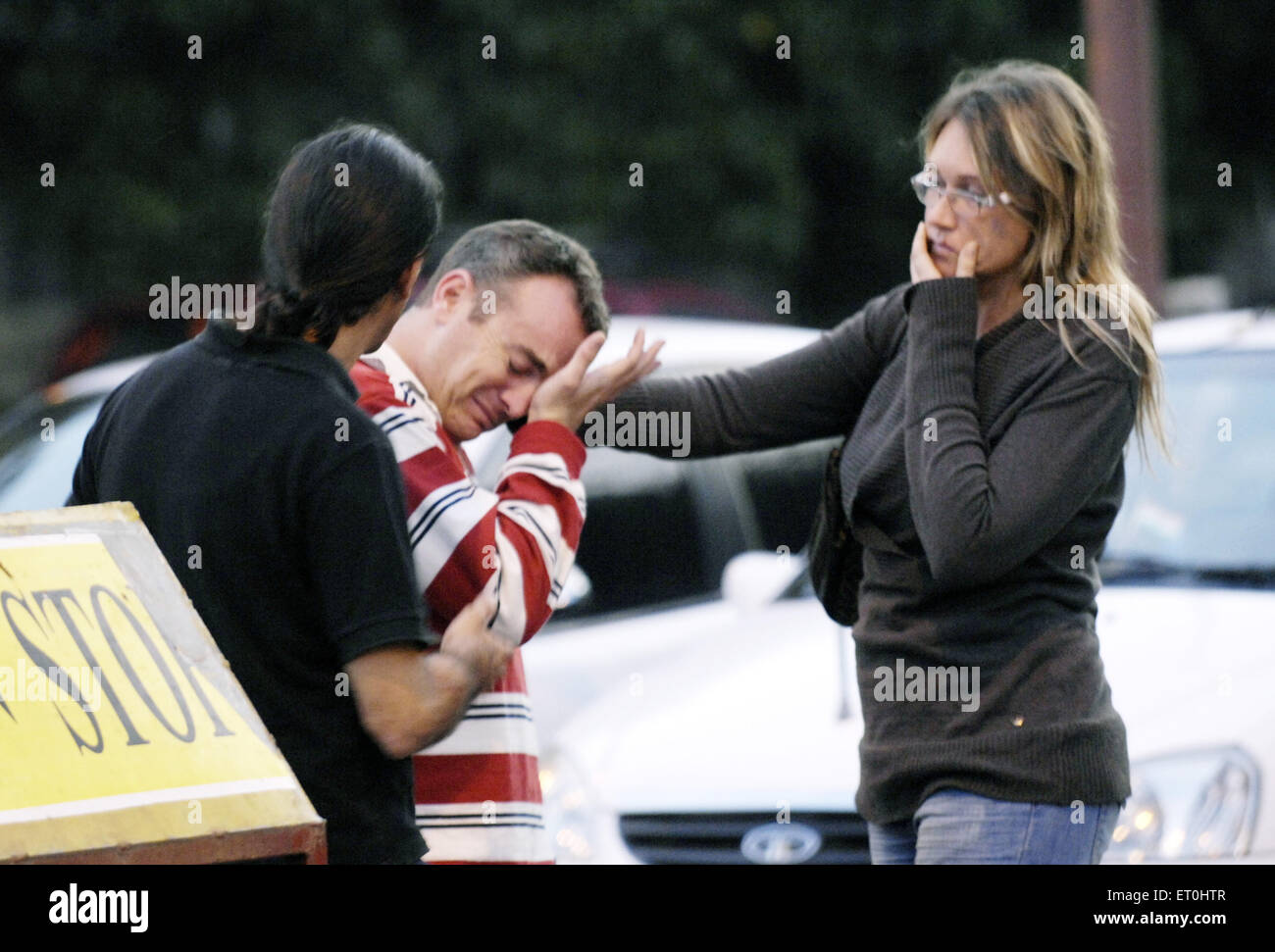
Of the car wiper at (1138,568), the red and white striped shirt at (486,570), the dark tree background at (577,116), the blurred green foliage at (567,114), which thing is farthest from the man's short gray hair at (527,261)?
the blurred green foliage at (567,114)

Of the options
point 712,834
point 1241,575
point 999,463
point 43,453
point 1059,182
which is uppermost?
point 1059,182

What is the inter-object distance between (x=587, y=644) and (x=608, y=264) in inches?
240

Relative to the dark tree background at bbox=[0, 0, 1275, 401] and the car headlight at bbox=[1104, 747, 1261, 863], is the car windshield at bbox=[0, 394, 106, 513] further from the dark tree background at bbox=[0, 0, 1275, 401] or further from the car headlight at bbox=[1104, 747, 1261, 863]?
the dark tree background at bbox=[0, 0, 1275, 401]

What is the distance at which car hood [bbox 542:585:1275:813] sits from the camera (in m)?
3.84

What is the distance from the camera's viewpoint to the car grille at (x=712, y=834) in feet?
13.2

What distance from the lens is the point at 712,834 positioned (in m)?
4.16

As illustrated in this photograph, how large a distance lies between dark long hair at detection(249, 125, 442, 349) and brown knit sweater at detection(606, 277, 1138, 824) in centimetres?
81

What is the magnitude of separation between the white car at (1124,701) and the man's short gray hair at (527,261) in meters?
1.54

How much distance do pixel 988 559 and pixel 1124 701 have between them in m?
1.46

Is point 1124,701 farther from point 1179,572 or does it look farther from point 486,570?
point 486,570

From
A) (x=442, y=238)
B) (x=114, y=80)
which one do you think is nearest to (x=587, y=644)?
(x=442, y=238)

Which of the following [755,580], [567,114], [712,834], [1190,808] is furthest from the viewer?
[567,114]

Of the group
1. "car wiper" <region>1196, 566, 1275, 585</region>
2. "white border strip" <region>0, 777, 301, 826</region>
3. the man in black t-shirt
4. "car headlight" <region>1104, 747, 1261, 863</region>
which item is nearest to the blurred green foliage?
"car wiper" <region>1196, 566, 1275, 585</region>

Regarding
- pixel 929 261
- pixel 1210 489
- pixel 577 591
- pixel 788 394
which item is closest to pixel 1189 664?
pixel 1210 489
